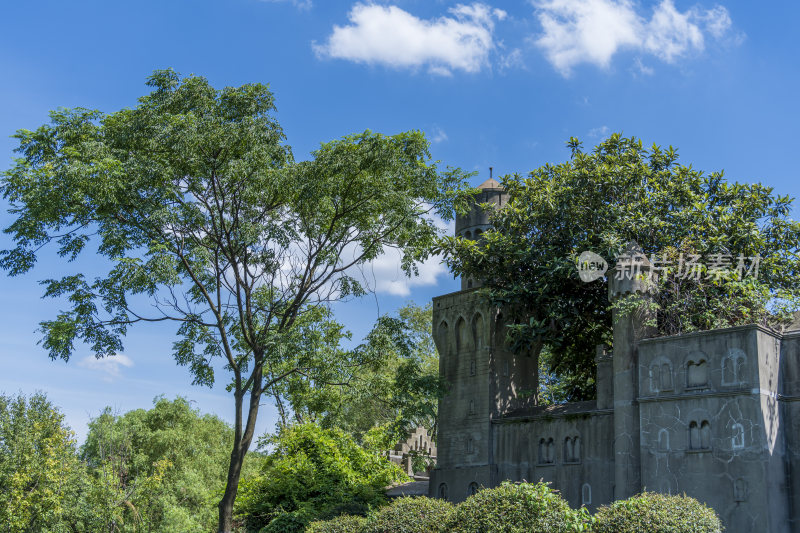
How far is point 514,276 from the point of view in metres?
29.6

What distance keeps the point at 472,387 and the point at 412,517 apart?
11887 mm

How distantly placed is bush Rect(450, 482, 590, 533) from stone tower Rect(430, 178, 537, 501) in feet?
39.0

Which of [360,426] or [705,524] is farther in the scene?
[360,426]

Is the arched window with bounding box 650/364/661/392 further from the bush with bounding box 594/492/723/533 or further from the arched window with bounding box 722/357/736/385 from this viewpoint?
the bush with bounding box 594/492/723/533

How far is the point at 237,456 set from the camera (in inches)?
1036

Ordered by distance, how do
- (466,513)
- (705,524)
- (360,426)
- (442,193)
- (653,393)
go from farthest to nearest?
(360,426), (442,193), (653,393), (466,513), (705,524)

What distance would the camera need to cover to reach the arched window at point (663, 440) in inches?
888

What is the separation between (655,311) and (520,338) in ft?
19.3

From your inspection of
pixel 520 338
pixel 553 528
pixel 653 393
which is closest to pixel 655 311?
pixel 653 393

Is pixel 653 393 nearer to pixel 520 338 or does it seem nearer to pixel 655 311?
pixel 655 311

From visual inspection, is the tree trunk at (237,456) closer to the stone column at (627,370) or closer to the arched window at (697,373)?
the stone column at (627,370)

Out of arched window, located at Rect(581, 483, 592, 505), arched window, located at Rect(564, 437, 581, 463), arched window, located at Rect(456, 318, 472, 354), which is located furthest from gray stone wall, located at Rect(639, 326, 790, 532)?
arched window, located at Rect(456, 318, 472, 354)

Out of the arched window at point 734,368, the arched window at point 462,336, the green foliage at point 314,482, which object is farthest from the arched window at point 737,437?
the green foliage at point 314,482

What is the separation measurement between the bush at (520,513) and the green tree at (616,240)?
378 inches
